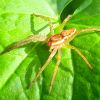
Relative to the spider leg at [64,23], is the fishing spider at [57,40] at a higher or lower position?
lower

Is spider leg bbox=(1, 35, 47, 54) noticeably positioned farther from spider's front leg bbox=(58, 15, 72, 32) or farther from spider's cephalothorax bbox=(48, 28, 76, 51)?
spider's front leg bbox=(58, 15, 72, 32)

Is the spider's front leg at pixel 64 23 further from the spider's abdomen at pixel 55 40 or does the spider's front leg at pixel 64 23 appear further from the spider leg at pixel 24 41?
the spider leg at pixel 24 41

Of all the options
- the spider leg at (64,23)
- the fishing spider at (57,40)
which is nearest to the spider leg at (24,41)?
the fishing spider at (57,40)

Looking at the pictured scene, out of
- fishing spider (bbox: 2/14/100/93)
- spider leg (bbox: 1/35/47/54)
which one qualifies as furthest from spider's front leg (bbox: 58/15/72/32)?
spider leg (bbox: 1/35/47/54)

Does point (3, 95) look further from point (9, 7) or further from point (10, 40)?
point (9, 7)

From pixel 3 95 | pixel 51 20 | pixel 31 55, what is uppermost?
pixel 51 20

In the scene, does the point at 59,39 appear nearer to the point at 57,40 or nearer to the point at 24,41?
the point at 57,40

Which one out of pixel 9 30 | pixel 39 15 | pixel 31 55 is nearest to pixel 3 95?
pixel 31 55

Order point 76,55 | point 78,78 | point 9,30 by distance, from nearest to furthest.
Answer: point 78,78, point 76,55, point 9,30
